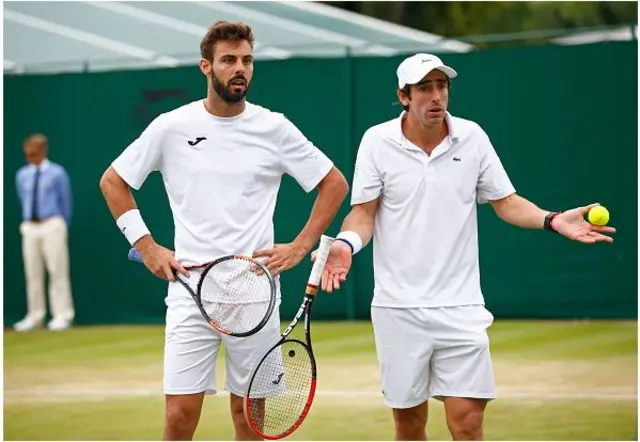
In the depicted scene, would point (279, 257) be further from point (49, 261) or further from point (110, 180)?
point (49, 261)

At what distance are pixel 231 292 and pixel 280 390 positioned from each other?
44 centimetres

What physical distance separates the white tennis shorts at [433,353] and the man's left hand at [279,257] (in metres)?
0.41

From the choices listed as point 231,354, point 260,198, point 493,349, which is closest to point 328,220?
point 260,198

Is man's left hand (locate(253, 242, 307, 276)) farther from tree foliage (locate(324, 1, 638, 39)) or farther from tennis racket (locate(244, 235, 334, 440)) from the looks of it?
tree foliage (locate(324, 1, 638, 39))

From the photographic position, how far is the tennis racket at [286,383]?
17.9 feet

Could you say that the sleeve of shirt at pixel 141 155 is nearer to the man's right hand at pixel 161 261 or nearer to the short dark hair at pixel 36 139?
the man's right hand at pixel 161 261

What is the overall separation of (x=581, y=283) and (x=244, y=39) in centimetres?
784

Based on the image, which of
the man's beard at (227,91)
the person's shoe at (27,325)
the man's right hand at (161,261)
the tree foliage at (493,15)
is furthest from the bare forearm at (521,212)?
the tree foliage at (493,15)

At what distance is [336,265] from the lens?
551 centimetres

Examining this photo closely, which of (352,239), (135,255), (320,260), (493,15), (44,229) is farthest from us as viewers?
(493,15)

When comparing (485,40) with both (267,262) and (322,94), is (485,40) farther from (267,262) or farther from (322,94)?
(267,262)

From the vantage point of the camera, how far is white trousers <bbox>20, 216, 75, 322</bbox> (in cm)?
1378

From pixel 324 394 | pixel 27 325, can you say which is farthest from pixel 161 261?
pixel 27 325

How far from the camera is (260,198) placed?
5.68 m
